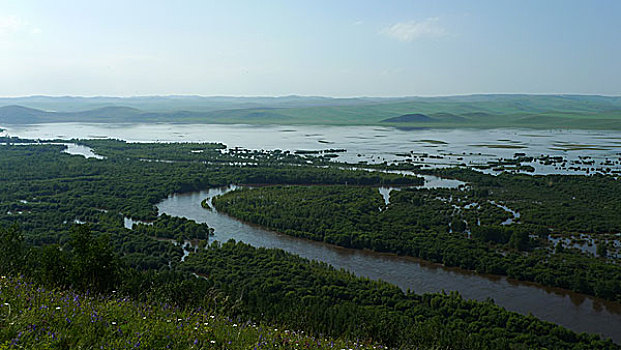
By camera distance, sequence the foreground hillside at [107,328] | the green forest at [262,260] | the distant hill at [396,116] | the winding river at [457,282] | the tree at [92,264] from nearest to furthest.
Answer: the foreground hillside at [107,328] → the green forest at [262,260] → the tree at [92,264] → the winding river at [457,282] → the distant hill at [396,116]

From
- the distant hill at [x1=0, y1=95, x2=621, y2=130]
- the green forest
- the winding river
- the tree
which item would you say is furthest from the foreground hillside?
the distant hill at [x1=0, y1=95, x2=621, y2=130]

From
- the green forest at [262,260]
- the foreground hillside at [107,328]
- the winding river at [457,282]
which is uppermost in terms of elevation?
the foreground hillside at [107,328]

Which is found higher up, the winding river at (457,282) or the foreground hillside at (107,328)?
the foreground hillside at (107,328)

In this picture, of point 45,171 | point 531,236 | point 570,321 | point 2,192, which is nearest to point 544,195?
point 531,236

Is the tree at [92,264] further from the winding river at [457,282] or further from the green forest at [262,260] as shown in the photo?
the winding river at [457,282]

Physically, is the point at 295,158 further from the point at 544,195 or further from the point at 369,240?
the point at 369,240

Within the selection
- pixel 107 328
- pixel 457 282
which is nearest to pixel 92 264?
pixel 107 328

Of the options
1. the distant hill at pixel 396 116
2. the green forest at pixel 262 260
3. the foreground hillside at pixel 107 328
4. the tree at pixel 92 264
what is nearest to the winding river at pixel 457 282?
the green forest at pixel 262 260

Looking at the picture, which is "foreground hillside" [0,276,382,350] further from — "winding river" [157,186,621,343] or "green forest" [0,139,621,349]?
"winding river" [157,186,621,343]
